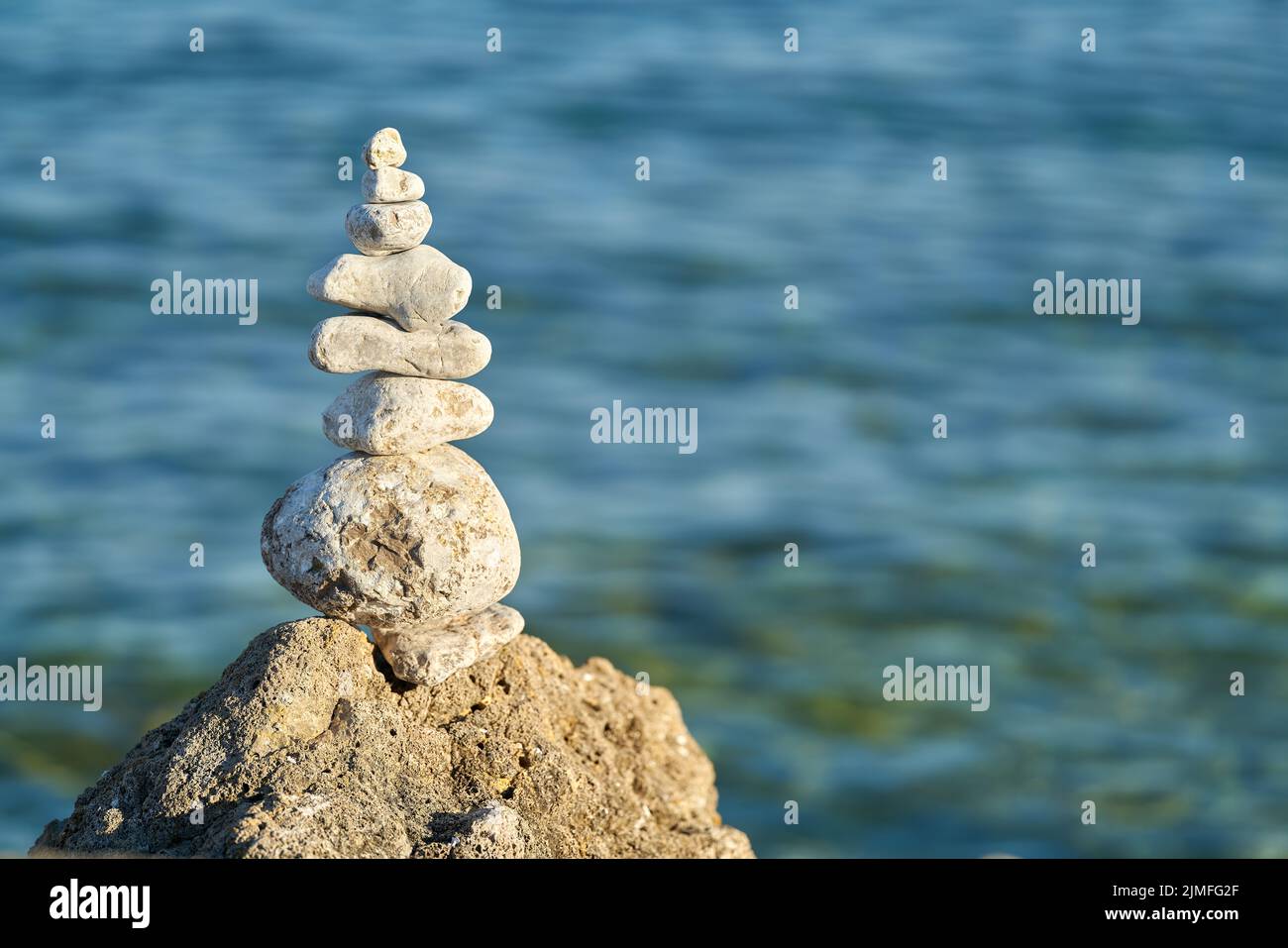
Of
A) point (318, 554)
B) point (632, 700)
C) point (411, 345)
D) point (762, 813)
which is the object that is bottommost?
point (762, 813)

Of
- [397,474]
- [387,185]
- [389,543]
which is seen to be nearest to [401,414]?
[397,474]

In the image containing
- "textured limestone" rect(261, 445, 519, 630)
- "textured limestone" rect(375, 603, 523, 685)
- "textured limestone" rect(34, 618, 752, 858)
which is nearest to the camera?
"textured limestone" rect(34, 618, 752, 858)

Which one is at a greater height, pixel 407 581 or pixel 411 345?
pixel 411 345

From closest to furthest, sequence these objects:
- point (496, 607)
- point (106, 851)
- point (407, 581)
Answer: point (106, 851) < point (407, 581) < point (496, 607)

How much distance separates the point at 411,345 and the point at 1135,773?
1192 centimetres

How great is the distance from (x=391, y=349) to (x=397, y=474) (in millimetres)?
698

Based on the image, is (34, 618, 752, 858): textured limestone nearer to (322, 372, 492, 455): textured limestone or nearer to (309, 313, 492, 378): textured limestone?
(322, 372, 492, 455): textured limestone

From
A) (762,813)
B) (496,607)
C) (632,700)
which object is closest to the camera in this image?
(496,607)

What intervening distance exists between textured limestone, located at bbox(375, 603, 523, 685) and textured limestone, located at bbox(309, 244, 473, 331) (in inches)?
68.3

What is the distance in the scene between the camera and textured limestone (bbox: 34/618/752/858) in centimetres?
795

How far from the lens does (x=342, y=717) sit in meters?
8.73

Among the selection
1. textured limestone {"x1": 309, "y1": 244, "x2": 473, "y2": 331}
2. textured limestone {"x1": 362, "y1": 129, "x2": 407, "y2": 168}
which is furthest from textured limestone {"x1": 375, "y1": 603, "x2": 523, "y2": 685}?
textured limestone {"x1": 362, "y1": 129, "x2": 407, "y2": 168}

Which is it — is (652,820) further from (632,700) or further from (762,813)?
(762,813)
